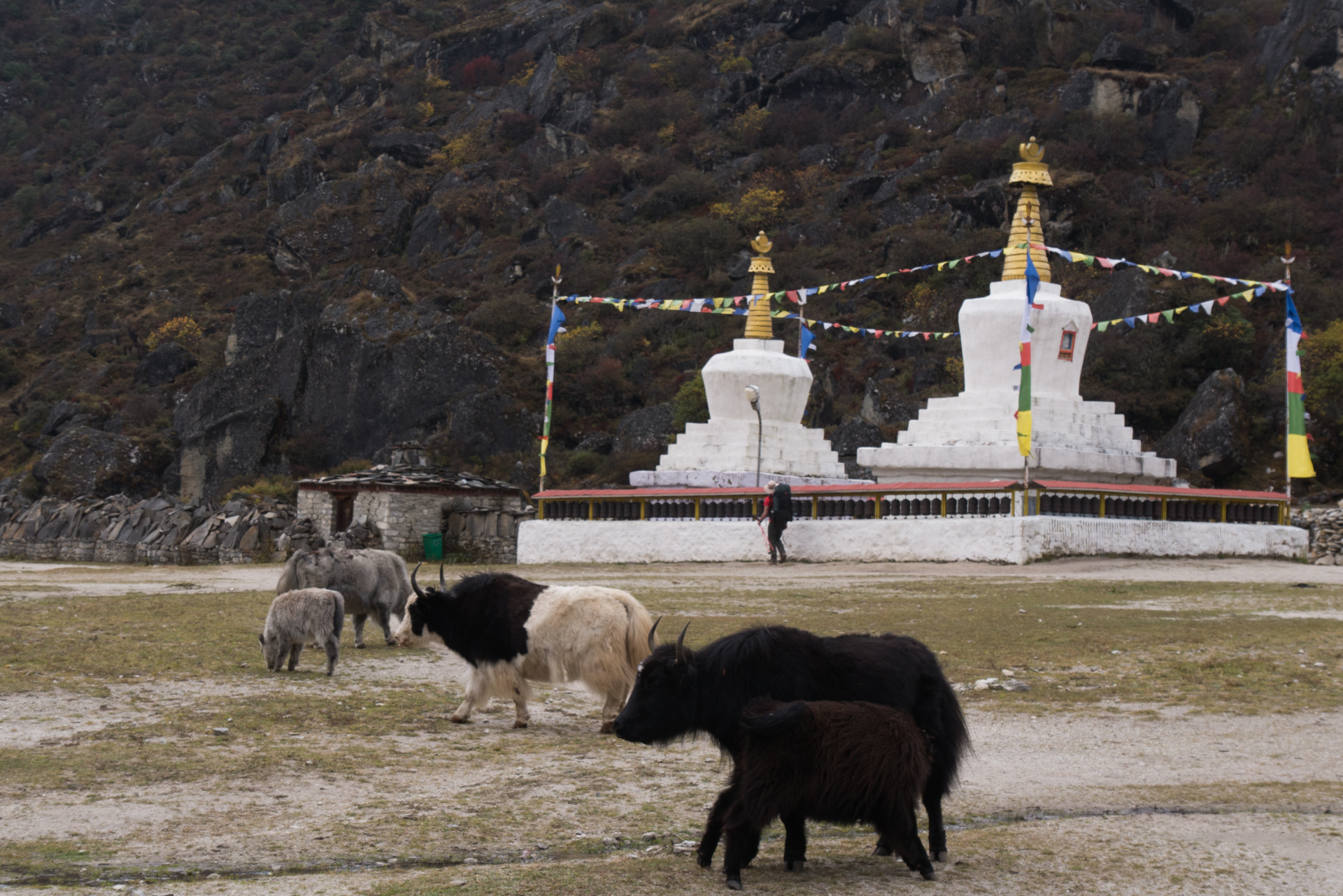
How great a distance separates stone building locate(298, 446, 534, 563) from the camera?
3067 centimetres

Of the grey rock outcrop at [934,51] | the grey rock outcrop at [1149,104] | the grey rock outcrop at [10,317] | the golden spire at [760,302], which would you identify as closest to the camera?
the golden spire at [760,302]

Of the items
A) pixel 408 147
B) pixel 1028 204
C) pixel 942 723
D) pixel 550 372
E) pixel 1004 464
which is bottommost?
pixel 942 723

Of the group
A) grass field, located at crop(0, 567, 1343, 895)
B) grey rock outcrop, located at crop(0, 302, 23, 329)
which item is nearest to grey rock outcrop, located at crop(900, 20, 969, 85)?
grey rock outcrop, located at crop(0, 302, 23, 329)

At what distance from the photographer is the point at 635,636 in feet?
31.2

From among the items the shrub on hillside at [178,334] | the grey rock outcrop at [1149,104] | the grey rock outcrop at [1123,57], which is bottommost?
the shrub on hillside at [178,334]

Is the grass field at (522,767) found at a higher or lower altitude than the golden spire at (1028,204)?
lower

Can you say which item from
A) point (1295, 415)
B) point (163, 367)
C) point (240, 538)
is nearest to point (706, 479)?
point (240, 538)

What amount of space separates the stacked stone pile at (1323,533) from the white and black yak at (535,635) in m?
20.3

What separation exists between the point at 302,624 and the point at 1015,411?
21.3 meters

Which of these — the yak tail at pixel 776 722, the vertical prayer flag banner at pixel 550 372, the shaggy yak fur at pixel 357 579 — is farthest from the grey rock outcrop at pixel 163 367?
the yak tail at pixel 776 722

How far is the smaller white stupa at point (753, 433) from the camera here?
3316 centimetres

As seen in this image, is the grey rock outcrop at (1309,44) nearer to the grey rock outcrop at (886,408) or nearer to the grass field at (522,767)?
the grey rock outcrop at (886,408)

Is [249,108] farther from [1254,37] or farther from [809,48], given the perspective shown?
[1254,37]

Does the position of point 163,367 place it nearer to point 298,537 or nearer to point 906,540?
point 298,537
